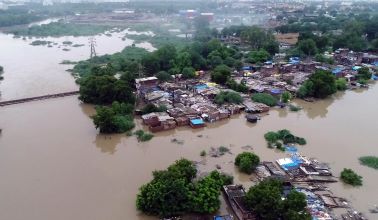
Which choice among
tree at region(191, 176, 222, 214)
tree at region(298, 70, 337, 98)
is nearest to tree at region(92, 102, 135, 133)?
tree at region(191, 176, 222, 214)

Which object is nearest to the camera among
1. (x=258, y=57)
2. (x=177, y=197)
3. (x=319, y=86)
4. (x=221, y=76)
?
(x=177, y=197)

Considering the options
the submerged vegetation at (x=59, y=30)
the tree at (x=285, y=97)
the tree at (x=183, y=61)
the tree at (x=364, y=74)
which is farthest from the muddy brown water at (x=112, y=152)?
the submerged vegetation at (x=59, y=30)

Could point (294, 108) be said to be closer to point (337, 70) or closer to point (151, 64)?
point (337, 70)

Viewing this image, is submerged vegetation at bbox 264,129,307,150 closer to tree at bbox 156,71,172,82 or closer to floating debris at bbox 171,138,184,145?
floating debris at bbox 171,138,184,145

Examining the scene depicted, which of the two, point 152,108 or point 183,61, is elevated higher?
point 183,61

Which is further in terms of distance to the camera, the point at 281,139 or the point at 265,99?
the point at 265,99

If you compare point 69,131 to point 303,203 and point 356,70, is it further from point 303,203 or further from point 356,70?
point 356,70

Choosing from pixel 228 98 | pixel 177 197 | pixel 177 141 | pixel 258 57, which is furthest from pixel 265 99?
pixel 177 197

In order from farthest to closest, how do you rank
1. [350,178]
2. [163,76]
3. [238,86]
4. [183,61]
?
1. [183,61]
2. [163,76]
3. [238,86]
4. [350,178]
